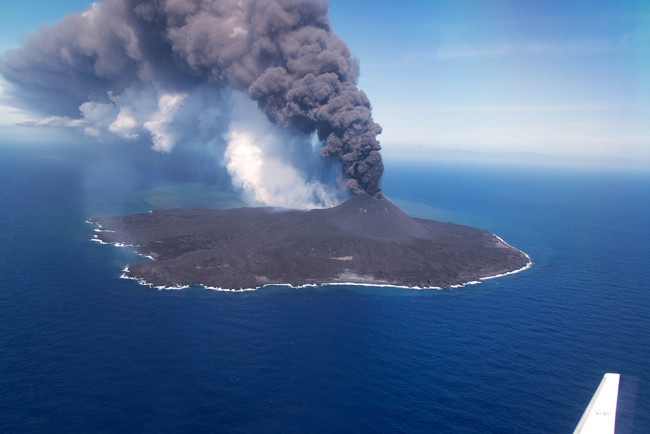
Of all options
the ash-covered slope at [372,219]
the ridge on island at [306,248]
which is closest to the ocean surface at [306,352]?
the ridge on island at [306,248]

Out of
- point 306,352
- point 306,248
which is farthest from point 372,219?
point 306,352

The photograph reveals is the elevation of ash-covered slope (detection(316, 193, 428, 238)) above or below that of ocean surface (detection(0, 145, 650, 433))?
above

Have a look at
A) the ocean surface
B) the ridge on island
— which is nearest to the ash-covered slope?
the ridge on island

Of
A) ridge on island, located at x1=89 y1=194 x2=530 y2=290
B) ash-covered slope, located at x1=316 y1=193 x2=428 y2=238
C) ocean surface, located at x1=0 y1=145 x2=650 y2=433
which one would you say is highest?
ash-covered slope, located at x1=316 y1=193 x2=428 y2=238

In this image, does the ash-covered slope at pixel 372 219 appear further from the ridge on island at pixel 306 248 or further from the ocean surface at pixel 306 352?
the ocean surface at pixel 306 352

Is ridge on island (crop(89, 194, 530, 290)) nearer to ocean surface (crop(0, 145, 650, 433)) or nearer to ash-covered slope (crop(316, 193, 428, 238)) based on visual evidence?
ash-covered slope (crop(316, 193, 428, 238))

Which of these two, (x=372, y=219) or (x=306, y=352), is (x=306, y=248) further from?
(x=306, y=352)

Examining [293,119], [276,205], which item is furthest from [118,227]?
[293,119]
